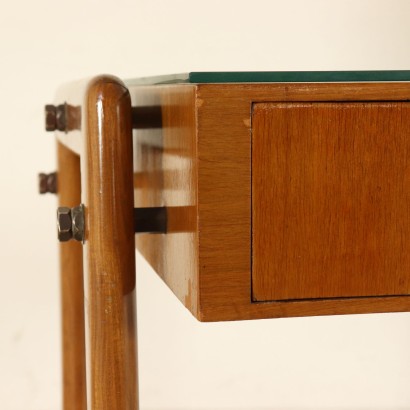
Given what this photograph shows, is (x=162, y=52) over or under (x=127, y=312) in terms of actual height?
over

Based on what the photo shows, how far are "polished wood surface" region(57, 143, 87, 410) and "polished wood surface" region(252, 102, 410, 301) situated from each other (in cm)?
60

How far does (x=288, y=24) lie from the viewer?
1.96 metres

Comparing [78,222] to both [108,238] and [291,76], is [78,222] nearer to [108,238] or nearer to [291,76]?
[108,238]

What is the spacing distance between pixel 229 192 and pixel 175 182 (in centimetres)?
10

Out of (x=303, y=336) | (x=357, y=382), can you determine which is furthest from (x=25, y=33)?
(x=357, y=382)

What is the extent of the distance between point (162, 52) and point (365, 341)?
0.76 metres

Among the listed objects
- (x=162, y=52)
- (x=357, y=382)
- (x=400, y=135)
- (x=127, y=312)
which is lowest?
(x=357, y=382)

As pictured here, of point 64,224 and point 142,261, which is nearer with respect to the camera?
point 64,224

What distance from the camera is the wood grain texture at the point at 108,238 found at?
0.72 metres

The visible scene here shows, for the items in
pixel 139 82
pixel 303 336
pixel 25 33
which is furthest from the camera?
pixel 303 336

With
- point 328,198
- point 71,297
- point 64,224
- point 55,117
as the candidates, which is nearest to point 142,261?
point 71,297

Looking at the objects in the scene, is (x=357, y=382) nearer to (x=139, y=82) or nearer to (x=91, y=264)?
(x=139, y=82)

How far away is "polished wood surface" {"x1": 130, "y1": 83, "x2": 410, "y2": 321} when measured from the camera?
0.65 metres

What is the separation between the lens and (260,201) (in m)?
0.66
